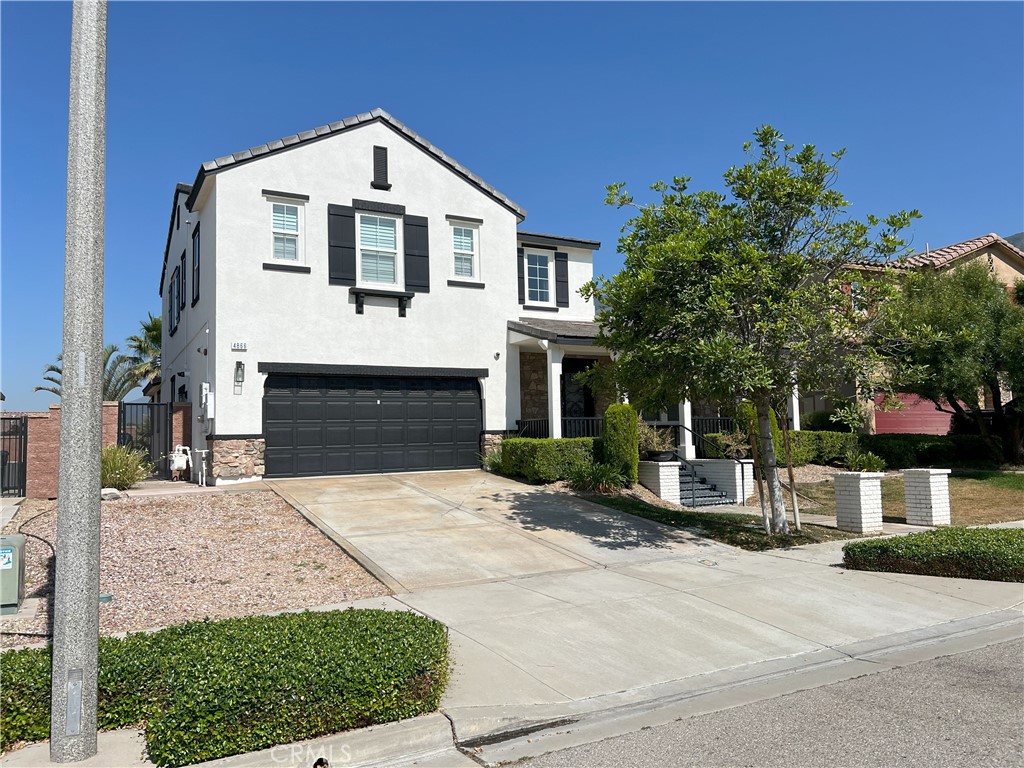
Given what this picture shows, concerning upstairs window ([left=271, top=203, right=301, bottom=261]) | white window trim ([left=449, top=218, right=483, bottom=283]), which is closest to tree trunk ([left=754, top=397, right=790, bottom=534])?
white window trim ([left=449, top=218, right=483, bottom=283])

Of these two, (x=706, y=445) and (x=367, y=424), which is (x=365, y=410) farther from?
(x=706, y=445)

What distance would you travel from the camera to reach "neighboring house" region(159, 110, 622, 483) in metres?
15.9

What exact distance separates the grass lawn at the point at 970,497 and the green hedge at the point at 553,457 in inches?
185

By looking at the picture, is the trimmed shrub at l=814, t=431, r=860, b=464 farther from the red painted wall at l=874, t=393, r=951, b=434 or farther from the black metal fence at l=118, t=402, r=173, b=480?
the black metal fence at l=118, t=402, r=173, b=480

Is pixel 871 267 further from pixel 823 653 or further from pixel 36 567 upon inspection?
pixel 36 567

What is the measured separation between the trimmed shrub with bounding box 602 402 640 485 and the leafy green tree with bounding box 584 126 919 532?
3.73 m

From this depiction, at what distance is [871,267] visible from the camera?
12.1m

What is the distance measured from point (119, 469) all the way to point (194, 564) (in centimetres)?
574

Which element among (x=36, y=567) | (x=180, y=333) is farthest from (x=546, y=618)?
(x=180, y=333)

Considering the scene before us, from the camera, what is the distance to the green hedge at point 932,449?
20719 mm

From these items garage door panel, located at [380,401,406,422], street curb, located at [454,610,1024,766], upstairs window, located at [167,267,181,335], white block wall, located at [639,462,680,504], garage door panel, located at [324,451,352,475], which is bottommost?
street curb, located at [454,610,1024,766]

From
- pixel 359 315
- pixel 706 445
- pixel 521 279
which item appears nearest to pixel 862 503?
pixel 706 445

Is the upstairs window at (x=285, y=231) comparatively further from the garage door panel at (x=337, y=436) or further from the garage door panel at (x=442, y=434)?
the garage door panel at (x=442, y=434)

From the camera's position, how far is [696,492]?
1647 centimetres
